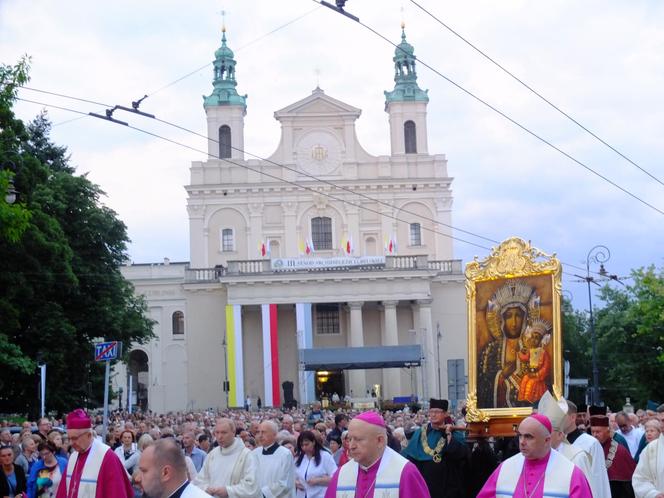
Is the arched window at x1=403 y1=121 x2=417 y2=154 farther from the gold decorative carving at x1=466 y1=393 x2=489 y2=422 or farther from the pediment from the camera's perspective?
the gold decorative carving at x1=466 y1=393 x2=489 y2=422

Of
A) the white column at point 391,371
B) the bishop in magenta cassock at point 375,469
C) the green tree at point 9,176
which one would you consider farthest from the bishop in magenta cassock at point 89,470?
the white column at point 391,371

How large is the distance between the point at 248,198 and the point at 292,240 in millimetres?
3965

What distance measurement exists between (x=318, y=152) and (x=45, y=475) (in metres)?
58.0

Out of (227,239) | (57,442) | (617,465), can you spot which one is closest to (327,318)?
(227,239)

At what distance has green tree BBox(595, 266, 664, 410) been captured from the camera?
42.4 meters

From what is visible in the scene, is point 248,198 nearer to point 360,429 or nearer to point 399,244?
point 399,244

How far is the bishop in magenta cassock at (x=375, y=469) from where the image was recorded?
25.6ft

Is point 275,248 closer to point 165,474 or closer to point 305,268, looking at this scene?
point 305,268

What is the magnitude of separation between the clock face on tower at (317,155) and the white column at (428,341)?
12.2m

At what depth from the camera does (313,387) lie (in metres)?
59.5

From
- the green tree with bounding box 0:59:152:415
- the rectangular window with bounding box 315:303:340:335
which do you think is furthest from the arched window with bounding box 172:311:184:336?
the green tree with bounding box 0:59:152:415

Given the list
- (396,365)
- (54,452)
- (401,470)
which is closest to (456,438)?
(401,470)

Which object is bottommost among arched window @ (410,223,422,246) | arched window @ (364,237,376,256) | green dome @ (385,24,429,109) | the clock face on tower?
arched window @ (364,237,376,256)

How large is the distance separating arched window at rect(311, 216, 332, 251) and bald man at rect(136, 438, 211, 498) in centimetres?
6376
